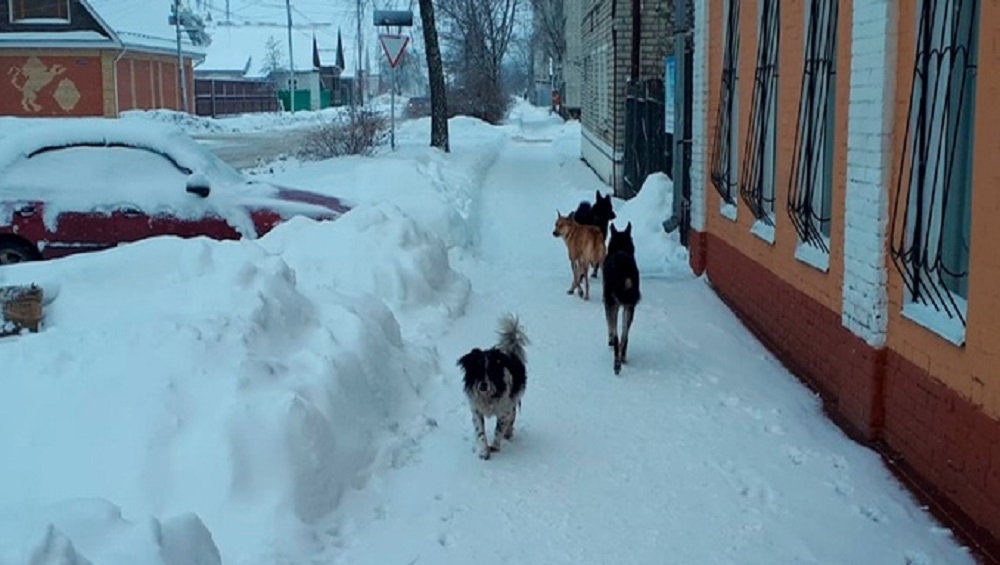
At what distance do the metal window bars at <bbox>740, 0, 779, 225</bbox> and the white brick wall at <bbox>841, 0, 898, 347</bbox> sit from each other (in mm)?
2617

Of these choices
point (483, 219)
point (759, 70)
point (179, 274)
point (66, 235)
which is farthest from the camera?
point (483, 219)

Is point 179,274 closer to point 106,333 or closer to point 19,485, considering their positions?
point 106,333

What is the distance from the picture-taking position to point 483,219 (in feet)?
62.5

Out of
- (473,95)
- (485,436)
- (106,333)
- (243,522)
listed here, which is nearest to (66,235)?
(106,333)

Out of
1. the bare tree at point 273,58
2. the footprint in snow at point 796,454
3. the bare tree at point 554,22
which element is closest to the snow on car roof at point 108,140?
the footprint in snow at point 796,454

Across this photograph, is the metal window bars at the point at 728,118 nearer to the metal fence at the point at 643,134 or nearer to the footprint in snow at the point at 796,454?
the footprint in snow at the point at 796,454

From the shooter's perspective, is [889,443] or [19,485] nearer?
[19,485]

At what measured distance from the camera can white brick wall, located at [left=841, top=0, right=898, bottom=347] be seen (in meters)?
6.64

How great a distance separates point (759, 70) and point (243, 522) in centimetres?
657

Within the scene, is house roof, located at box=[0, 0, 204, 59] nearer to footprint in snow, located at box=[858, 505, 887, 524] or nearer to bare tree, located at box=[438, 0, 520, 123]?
bare tree, located at box=[438, 0, 520, 123]

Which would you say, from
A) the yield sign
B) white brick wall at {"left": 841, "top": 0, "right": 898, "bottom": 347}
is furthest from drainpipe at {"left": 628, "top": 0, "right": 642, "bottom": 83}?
white brick wall at {"left": 841, "top": 0, "right": 898, "bottom": 347}

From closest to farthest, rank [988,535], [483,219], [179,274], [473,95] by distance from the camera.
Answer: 1. [988,535]
2. [179,274]
3. [483,219]
4. [473,95]

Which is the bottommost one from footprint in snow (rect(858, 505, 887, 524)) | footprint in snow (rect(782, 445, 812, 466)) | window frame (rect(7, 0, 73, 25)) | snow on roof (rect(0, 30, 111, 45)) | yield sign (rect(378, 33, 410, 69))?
footprint in snow (rect(782, 445, 812, 466))

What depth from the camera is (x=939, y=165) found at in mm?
6148
